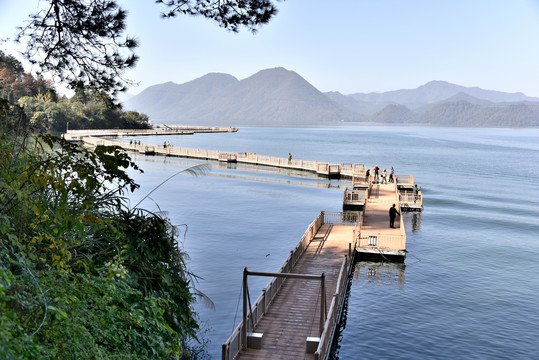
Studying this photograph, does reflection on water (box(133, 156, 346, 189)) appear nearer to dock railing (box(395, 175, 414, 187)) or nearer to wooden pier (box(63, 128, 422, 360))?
dock railing (box(395, 175, 414, 187))

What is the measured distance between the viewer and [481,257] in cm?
3738

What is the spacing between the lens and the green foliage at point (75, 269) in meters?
7.21

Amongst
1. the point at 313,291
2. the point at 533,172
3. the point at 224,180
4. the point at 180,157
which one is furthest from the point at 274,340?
the point at 533,172

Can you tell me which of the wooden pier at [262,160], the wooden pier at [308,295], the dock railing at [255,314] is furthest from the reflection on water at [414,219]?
the wooden pier at [262,160]

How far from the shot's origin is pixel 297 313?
784 inches

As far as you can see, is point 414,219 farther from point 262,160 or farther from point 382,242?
point 262,160

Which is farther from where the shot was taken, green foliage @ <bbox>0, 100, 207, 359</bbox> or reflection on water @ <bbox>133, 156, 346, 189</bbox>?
reflection on water @ <bbox>133, 156, 346, 189</bbox>

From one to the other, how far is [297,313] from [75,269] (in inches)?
448

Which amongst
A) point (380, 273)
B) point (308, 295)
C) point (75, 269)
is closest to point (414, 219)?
point (380, 273)

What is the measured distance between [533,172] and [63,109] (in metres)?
120

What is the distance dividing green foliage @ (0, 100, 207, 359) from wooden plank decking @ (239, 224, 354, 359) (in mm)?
5960

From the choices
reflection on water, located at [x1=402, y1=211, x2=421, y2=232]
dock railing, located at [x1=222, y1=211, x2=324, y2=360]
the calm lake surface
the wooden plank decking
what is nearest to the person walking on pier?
the calm lake surface

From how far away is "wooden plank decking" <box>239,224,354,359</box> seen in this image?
16812 mm

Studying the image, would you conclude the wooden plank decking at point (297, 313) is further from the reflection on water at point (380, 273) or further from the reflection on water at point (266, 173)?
the reflection on water at point (266, 173)
